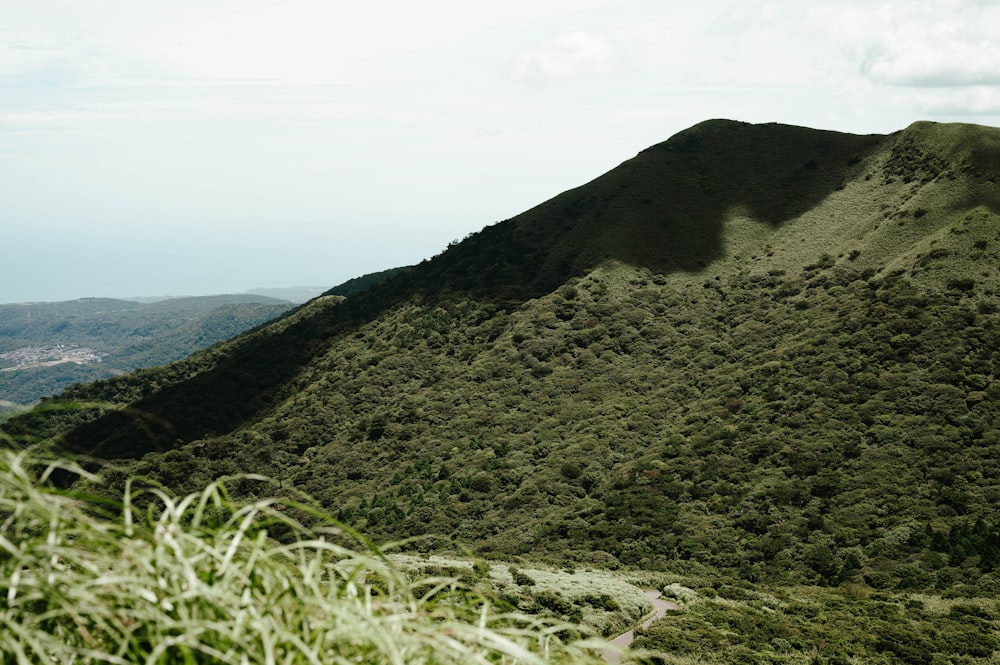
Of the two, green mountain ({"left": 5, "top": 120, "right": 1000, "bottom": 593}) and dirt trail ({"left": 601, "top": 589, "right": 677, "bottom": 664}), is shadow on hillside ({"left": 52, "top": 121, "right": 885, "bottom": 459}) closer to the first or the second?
green mountain ({"left": 5, "top": 120, "right": 1000, "bottom": 593})

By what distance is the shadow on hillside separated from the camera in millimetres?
80625

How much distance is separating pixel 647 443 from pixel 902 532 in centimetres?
2195

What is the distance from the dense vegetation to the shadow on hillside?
392 millimetres

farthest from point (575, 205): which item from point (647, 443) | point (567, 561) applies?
point (567, 561)

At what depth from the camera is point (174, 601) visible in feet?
7.45

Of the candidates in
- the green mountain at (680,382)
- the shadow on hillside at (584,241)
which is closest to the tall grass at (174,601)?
the green mountain at (680,382)

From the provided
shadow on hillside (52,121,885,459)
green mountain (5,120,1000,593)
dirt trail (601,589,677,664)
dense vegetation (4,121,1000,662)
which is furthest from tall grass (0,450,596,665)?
shadow on hillside (52,121,885,459)

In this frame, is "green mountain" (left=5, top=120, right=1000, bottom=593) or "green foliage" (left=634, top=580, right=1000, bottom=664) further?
"green mountain" (left=5, top=120, right=1000, bottom=593)

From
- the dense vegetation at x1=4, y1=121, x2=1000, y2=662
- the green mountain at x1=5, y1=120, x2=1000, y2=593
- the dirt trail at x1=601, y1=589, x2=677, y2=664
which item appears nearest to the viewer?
→ the dirt trail at x1=601, y1=589, x2=677, y2=664

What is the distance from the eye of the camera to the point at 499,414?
66750mm

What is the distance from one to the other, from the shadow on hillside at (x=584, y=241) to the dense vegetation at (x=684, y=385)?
39 cm

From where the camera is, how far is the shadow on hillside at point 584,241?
80.6 metres

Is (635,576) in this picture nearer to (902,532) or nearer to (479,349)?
(902,532)

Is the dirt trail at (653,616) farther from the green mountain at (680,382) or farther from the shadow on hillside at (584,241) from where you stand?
the shadow on hillside at (584,241)
